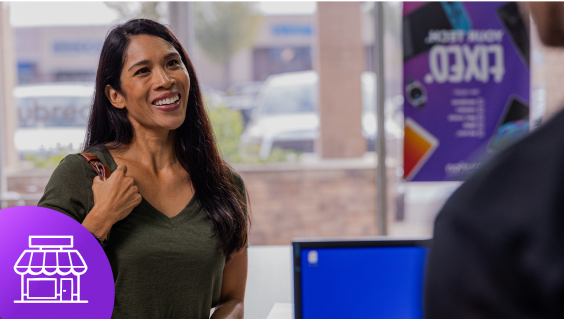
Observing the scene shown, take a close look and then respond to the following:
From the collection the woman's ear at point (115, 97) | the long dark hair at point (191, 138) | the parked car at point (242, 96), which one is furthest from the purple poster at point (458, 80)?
the woman's ear at point (115, 97)

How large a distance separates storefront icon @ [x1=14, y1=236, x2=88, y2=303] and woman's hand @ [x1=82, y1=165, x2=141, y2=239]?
0.35ft

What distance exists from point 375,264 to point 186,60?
2.65ft

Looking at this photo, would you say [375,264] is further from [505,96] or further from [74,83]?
[74,83]

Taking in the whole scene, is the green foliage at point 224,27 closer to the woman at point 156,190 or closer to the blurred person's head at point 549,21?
the woman at point 156,190

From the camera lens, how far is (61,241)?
1109mm

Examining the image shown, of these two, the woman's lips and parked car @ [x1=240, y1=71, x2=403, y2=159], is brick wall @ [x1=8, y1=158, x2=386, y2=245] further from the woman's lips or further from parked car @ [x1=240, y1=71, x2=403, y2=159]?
the woman's lips

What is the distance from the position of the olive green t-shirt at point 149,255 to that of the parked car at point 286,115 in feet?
8.73

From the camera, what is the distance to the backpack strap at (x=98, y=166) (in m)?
1.32

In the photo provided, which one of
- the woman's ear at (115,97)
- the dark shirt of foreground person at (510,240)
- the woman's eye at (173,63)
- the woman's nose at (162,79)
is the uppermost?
the woman's eye at (173,63)

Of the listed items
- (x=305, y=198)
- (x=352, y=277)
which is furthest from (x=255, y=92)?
(x=352, y=277)

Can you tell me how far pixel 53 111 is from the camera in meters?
3.94

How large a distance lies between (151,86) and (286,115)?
2.63m

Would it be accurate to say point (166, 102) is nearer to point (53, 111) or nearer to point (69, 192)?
point (69, 192)

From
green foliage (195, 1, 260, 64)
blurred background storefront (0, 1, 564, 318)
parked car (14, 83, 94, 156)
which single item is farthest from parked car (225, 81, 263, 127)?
parked car (14, 83, 94, 156)
